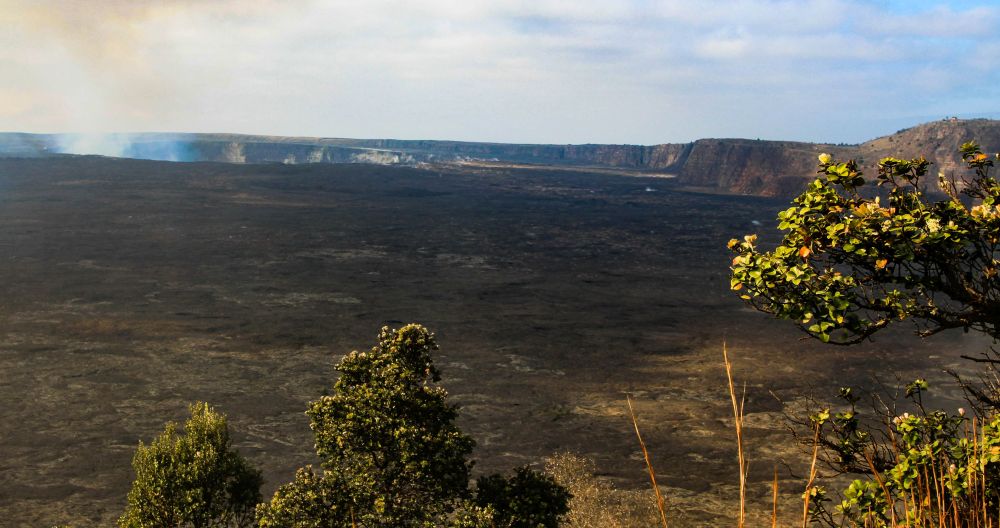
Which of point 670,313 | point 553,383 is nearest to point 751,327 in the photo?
point 670,313

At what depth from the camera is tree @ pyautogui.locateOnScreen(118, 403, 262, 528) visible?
35.9ft

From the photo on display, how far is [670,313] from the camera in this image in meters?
42.6

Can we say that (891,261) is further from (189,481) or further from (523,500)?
(189,481)

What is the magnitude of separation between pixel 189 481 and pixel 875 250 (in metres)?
9.60

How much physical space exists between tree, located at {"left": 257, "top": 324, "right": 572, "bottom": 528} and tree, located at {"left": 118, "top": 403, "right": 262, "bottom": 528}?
217cm

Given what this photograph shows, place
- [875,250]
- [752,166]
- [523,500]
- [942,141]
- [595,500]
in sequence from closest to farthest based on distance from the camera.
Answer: [875,250], [523,500], [595,500], [942,141], [752,166]

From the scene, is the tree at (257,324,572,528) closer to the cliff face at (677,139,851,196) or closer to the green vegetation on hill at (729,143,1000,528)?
the green vegetation on hill at (729,143,1000,528)

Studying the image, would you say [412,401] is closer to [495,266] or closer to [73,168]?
[495,266]

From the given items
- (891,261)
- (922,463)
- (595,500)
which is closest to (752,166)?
(595,500)

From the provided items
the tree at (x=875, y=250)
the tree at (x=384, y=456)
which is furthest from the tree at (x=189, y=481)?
the tree at (x=875, y=250)

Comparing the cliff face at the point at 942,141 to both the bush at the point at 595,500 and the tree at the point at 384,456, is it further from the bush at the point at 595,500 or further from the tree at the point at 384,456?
the tree at the point at 384,456

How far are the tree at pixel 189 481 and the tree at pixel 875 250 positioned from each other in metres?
8.58

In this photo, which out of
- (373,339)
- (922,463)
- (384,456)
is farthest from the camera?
(373,339)

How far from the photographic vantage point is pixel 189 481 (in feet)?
36.7
